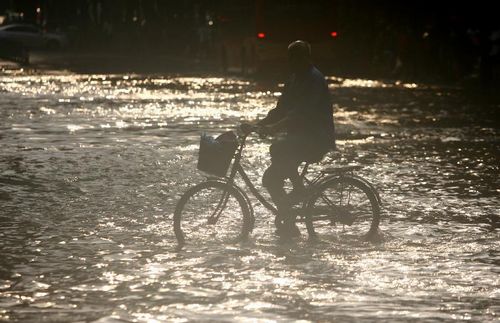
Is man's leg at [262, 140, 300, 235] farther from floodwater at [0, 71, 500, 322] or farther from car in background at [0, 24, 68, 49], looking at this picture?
car in background at [0, 24, 68, 49]

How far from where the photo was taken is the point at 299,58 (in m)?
11.6

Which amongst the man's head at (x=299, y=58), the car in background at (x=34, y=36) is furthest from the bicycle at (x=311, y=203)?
the car in background at (x=34, y=36)

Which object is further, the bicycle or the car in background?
the car in background

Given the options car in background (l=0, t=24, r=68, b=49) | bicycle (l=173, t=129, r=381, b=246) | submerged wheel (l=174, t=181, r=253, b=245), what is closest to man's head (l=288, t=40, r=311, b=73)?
bicycle (l=173, t=129, r=381, b=246)

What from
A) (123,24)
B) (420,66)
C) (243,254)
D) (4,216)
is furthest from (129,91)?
(123,24)

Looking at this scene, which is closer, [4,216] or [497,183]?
[4,216]

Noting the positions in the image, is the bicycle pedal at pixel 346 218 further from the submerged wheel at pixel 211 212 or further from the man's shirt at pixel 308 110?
the submerged wheel at pixel 211 212

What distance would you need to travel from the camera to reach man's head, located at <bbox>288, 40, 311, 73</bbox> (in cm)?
1159

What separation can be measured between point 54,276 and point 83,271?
26 cm

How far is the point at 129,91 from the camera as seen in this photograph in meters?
35.9

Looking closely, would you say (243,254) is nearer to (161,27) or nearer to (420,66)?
(420,66)

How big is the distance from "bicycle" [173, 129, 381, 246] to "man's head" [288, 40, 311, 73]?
69 cm

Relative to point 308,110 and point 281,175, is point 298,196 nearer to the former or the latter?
point 281,175

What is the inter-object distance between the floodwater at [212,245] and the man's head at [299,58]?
138 centimetres
